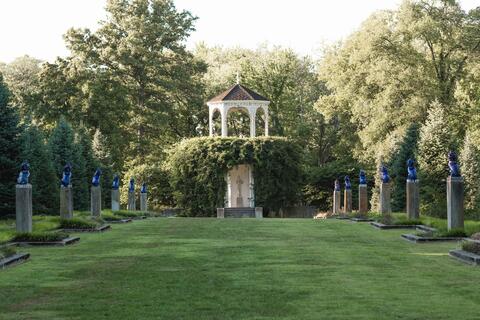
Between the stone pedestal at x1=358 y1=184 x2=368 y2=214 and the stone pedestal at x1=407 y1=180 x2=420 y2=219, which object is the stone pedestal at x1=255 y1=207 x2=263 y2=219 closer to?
the stone pedestal at x1=358 y1=184 x2=368 y2=214

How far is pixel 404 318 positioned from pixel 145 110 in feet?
183

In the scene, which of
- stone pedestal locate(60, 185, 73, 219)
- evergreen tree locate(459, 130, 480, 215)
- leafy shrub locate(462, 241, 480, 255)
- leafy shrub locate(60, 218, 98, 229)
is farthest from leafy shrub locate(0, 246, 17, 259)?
evergreen tree locate(459, 130, 480, 215)

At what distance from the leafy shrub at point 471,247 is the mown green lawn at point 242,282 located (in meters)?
0.51

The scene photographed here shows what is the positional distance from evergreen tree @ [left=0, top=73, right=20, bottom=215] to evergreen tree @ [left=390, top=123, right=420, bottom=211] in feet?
67.5

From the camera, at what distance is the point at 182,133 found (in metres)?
72.6

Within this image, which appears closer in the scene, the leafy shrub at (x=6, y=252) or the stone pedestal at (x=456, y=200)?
the leafy shrub at (x=6, y=252)

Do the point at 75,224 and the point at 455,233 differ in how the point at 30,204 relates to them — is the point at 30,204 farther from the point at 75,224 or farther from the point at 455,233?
the point at 455,233

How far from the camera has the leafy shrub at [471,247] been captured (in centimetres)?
1480

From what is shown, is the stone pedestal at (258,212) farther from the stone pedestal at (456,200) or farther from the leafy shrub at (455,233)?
the leafy shrub at (455,233)

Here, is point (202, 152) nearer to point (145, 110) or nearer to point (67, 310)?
point (145, 110)

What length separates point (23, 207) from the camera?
19812 mm

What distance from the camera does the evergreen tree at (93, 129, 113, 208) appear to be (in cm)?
5175

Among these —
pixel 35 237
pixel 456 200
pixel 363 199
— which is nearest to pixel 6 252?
pixel 35 237

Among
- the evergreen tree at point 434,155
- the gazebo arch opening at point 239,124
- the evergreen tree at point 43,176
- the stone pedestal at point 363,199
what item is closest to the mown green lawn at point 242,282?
the stone pedestal at point 363,199
